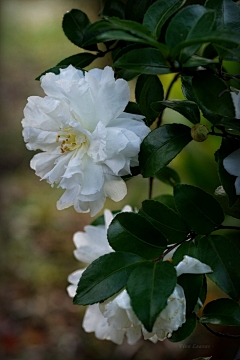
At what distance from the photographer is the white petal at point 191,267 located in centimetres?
46

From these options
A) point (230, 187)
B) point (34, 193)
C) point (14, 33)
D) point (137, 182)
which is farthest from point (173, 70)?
point (14, 33)

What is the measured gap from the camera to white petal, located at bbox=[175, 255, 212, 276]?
46 cm

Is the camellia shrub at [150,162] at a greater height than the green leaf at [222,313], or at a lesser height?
greater

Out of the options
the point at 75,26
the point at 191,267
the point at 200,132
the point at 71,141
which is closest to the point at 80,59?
the point at 75,26

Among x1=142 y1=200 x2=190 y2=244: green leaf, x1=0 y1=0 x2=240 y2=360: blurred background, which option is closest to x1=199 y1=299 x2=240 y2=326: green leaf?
x1=142 y1=200 x2=190 y2=244: green leaf

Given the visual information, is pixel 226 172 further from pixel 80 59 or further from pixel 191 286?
pixel 80 59

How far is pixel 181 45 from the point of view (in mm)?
386

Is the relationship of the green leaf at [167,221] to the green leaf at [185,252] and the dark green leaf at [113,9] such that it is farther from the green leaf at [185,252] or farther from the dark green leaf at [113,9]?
the dark green leaf at [113,9]

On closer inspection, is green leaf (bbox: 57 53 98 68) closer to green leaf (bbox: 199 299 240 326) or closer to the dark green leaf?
the dark green leaf

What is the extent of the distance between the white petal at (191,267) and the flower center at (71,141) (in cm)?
22

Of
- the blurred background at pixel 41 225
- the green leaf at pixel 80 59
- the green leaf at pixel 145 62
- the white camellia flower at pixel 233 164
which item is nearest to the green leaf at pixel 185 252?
the white camellia flower at pixel 233 164

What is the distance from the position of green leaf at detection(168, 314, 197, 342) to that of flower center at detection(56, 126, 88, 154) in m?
0.28

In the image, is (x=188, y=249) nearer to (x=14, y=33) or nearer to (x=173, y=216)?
(x=173, y=216)

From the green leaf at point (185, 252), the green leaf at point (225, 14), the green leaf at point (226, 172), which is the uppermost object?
the green leaf at point (225, 14)
